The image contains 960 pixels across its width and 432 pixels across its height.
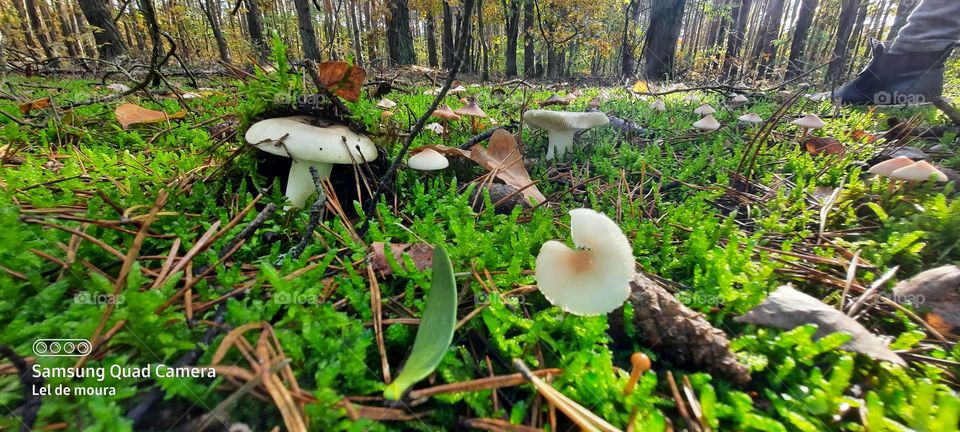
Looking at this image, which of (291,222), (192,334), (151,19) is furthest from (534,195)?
(151,19)

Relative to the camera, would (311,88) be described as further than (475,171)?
No

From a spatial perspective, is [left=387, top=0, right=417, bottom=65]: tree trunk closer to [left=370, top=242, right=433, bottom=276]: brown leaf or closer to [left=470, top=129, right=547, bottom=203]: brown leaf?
[left=470, top=129, right=547, bottom=203]: brown leaf

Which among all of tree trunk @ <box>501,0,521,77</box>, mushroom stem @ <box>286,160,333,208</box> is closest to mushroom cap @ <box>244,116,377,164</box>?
mushroom stem @ <box>286,160,333,208</box>

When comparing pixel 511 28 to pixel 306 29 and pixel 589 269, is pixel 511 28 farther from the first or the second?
pixel 589 269

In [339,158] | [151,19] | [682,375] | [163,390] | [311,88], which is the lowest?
[682,375]

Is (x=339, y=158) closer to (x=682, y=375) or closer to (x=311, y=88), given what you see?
(x=311, y=88)

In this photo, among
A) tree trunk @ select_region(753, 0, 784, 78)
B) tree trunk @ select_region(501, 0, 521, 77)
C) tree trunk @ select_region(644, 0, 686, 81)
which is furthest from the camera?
tree trunk @ select_region(753, 0, 784, 78)
